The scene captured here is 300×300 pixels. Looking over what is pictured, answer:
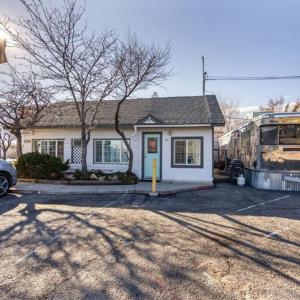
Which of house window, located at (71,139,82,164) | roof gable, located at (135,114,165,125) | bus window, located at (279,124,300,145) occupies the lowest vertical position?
house window, located at (71,139,82,164)

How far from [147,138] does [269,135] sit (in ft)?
18.2

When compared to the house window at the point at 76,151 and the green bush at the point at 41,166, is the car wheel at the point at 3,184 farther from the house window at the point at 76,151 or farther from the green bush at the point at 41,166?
the house window at the point at 76,151

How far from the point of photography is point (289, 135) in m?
11.2

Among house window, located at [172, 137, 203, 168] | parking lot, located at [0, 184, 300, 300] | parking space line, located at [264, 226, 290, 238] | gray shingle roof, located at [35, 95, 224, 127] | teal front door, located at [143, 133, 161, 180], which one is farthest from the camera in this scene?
teal front door, located at [143, 133, 161, 180]

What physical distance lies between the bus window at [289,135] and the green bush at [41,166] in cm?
969

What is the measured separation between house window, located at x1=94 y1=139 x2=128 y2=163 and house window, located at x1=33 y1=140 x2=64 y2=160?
6.73 ft

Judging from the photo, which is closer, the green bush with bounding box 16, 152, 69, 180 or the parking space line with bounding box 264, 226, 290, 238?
the parking space line with bounding box 264, 226, 290, 238

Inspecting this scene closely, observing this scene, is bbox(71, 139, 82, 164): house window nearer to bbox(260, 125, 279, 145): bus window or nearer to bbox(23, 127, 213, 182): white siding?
bbox(23, 127, 213, 182): white siding

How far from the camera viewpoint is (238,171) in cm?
1362

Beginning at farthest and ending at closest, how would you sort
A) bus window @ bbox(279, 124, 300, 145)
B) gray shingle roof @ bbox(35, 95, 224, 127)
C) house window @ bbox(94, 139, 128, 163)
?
house window @ bbox(94, 139, 128, 163)
gray shingle roof @ bbox(35, 95, 224, 127)
bus window @ bbox(279, 124, 300, 145)

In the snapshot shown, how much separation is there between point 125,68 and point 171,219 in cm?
787

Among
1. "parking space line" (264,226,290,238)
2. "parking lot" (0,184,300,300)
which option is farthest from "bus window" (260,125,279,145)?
"parking space line" (264,226,290,238)

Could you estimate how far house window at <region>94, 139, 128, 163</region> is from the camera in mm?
14148

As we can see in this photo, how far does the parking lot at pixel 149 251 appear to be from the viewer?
340cm
